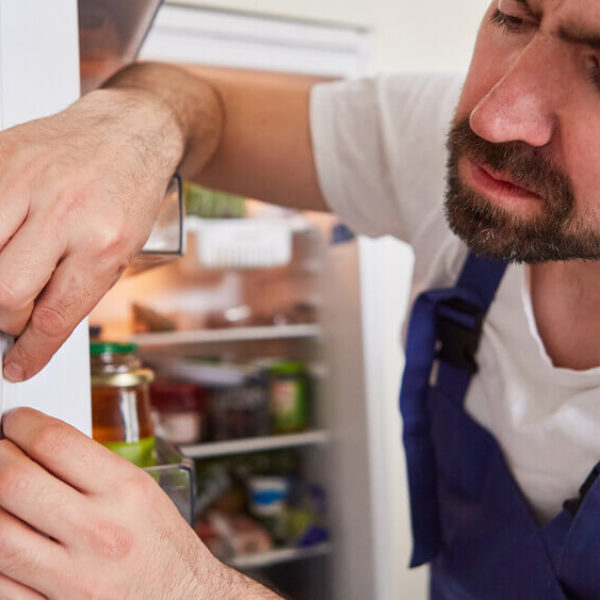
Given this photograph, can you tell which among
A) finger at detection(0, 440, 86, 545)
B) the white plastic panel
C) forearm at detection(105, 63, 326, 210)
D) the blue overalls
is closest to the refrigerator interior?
the white plastic panel

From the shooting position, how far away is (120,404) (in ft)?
1.74

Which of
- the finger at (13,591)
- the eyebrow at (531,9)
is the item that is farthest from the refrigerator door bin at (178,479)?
the eyebrow at (531,9)

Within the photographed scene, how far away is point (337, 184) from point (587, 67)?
420mm

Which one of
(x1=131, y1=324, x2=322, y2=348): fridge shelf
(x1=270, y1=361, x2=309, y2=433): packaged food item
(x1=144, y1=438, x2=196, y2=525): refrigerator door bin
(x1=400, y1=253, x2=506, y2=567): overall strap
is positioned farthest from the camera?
(x1=270, y1=361, x2=309, y2=433): packaged food item

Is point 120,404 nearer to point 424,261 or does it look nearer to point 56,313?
point 56,313

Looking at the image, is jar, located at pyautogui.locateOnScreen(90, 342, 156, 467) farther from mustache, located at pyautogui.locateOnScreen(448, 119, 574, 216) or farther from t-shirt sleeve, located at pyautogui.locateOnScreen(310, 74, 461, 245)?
t-shirt sleeve, located at pyautogui.locateOnScreen(310, 74, 461, 245)

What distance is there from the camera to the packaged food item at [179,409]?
2145mm

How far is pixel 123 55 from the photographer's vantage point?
28.3 inches

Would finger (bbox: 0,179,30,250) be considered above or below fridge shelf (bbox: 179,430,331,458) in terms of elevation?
above

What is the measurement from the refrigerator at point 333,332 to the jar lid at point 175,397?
150 mm

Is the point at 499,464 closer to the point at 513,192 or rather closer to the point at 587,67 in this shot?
the point at 513,192

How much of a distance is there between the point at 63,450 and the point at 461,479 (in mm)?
624

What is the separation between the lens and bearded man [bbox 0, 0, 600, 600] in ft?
1.20

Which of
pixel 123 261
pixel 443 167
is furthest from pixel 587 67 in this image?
pixel 123 261
